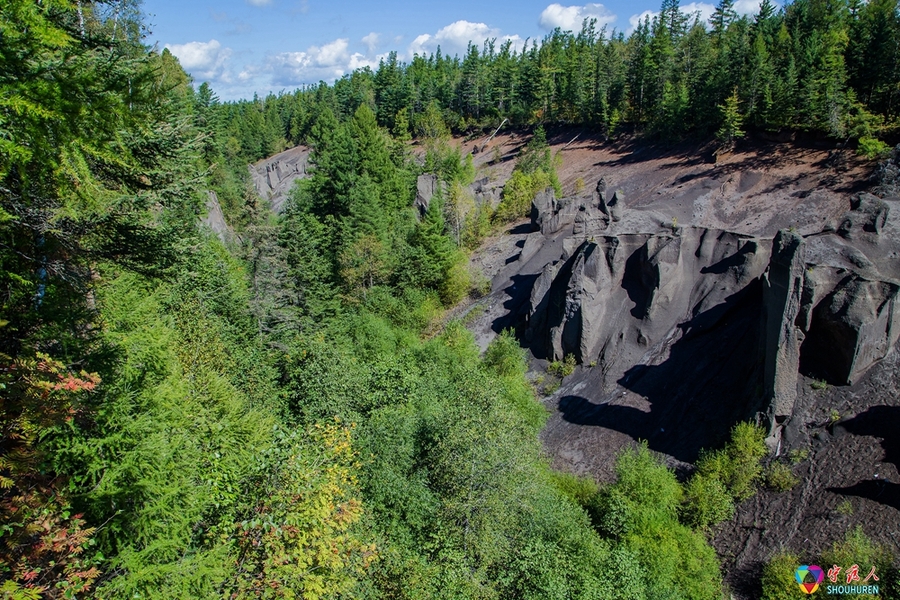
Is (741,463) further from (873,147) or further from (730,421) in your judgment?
(873,147)

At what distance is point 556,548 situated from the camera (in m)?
13.2

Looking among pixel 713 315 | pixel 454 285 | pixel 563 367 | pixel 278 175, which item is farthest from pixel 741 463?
pixel 278 175

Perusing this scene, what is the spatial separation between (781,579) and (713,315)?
1346 cm

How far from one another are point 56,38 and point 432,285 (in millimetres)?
33965

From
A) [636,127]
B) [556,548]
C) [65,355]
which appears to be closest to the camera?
[65,355]

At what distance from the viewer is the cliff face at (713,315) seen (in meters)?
20.1

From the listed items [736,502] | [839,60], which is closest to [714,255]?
[736,502]

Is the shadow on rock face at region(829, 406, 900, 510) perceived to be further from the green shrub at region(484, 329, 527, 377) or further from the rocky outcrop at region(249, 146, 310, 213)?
the rocky outcrop at region(249, 146, 310, 213)

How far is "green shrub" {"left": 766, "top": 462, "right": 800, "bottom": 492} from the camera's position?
61.1 ft

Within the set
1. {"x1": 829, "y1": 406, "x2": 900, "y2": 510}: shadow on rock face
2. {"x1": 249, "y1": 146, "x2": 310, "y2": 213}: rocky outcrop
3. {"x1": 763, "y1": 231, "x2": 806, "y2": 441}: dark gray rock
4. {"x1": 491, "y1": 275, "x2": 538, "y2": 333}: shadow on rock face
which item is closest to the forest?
{"x1": 763, "y1": 231, "x2": 806, "y2": 441}: dark gray rock

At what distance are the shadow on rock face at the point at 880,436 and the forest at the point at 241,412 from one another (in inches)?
82.6

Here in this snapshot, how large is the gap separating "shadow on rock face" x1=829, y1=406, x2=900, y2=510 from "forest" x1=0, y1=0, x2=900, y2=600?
6.88ft

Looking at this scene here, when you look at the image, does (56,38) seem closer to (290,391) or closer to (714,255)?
(290,391)

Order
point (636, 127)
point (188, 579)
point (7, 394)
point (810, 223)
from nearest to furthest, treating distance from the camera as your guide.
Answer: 1. point (7, 394)
2. point (188, 579)
3. point (810, 223)
4. point (636, 127)
